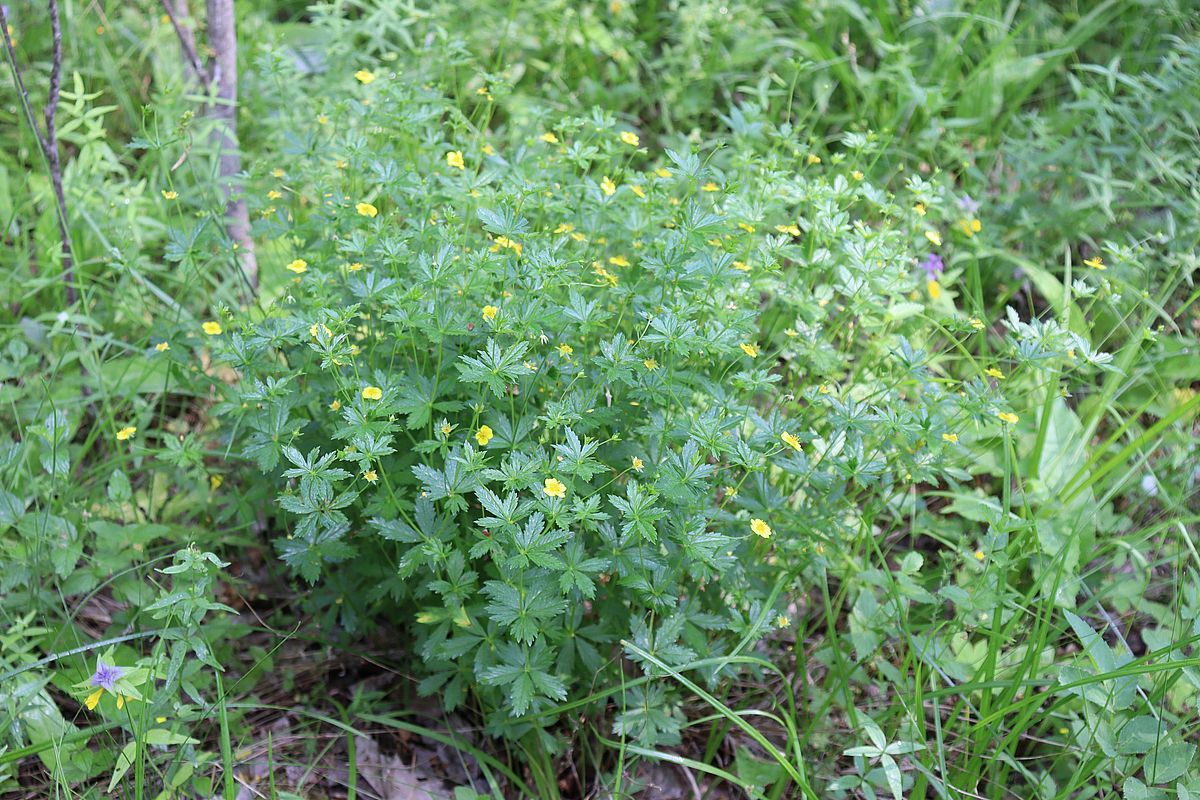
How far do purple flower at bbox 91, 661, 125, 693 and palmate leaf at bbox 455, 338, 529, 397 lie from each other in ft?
2.43

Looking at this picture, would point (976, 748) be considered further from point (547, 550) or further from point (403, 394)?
point (403, 394)

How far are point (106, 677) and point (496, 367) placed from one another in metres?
0.81

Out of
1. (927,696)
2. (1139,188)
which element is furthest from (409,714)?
(1139,188)

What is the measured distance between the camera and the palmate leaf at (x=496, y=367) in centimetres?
157

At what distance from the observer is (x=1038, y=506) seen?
2275 mm

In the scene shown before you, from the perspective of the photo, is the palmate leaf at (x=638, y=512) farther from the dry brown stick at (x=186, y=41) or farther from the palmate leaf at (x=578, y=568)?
the dry brown stick at (x=186, y=41)

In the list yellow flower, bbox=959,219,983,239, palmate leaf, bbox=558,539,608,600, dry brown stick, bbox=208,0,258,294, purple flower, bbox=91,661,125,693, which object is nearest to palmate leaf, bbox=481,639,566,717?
palmate leaf, bbox=558,539,608,600

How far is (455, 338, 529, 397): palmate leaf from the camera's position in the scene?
61.9 inches

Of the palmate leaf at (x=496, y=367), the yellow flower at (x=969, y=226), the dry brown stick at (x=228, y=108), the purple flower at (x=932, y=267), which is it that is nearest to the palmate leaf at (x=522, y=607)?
the palmate leaf at (x=496, y=367)

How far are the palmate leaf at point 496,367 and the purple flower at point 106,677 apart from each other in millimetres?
741

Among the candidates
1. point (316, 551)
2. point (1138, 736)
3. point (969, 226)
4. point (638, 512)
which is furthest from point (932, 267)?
point (316, 551)

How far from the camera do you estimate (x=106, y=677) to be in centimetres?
155

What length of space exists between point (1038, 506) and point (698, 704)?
94 cm

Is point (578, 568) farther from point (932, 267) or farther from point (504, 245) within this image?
point (932, 267)
